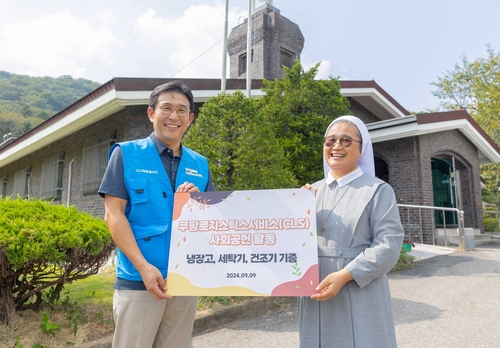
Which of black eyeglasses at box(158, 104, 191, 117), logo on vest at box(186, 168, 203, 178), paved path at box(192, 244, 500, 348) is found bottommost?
paved path at box(192, 244, 500, 348)

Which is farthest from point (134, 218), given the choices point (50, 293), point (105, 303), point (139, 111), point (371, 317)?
point (139, 111)

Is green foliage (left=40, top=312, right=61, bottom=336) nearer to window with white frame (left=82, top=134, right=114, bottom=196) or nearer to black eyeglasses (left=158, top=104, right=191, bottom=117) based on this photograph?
black eyeglasses (left=158, top=104, right=191, bottom=117)

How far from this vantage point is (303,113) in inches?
324

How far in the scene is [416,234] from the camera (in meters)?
10.2

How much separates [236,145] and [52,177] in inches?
375

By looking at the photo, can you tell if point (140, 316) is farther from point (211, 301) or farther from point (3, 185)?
point (3, 185)

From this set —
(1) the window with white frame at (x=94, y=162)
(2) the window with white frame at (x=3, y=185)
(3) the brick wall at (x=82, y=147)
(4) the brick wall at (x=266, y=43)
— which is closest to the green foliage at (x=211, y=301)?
(3) the brick wall at (x=82, y=147)

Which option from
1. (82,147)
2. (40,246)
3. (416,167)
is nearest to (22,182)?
(82,147)

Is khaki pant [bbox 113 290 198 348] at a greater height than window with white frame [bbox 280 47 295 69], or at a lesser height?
lesser

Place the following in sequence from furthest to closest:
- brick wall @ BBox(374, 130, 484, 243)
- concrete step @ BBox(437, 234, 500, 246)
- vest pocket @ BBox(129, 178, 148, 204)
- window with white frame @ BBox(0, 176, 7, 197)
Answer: window with white frame @ BBox(0, 176, 7, 197), concrete step @ BBox(437, 234, 500, 246), brick wall @ BBox(374, 130, 484, 243), vest pocket @ BBox(129, 178, 148, 204)

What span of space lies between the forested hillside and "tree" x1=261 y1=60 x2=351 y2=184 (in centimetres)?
4124

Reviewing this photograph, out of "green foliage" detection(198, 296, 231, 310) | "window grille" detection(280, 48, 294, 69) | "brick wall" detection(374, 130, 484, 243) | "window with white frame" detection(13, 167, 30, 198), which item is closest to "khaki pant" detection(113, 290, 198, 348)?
"green foliage" detection(198, 296, 231, 310)

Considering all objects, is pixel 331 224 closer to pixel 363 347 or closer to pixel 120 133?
pixel 363 347

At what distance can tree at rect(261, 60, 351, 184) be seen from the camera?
7.72 meters
